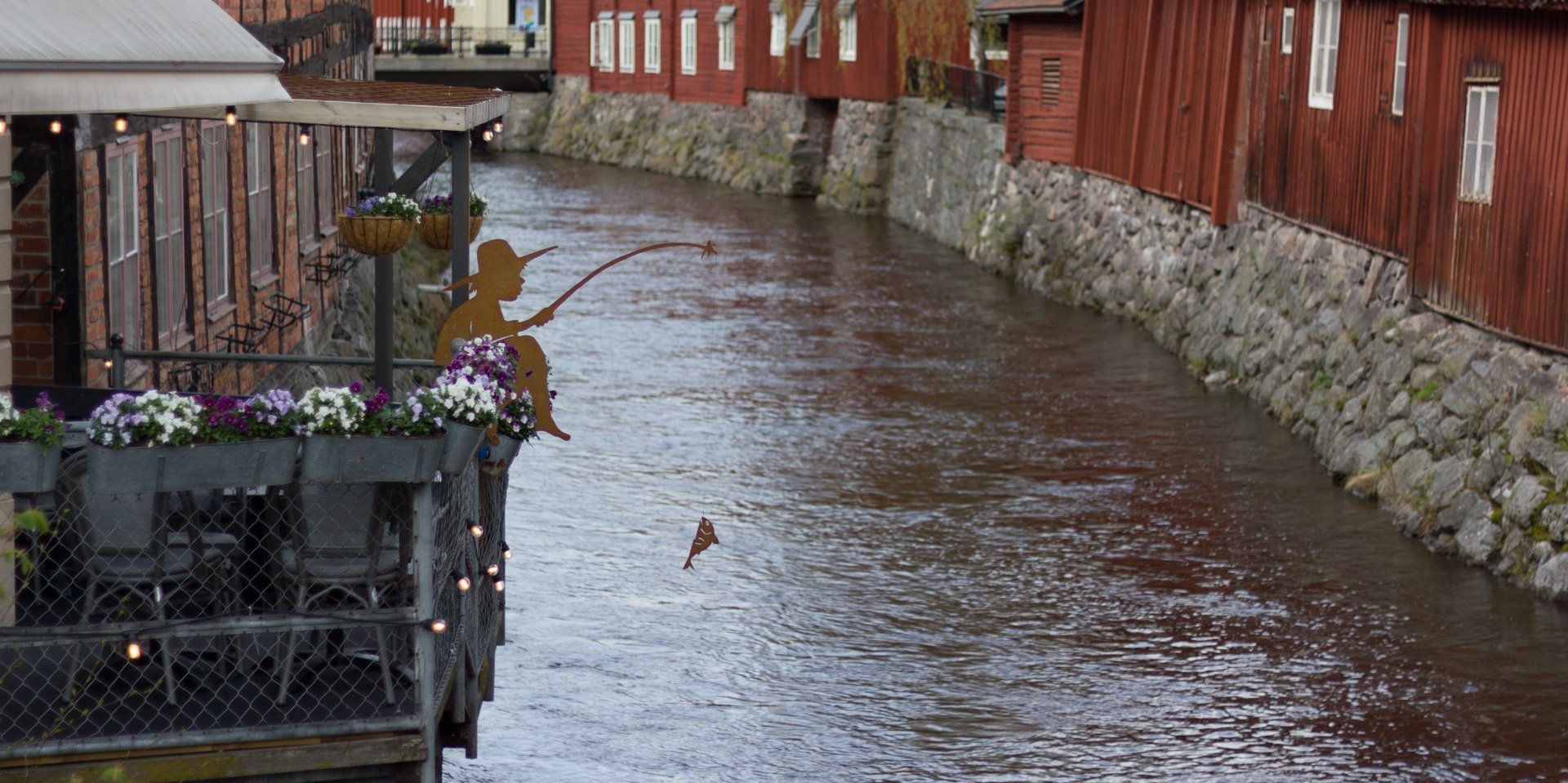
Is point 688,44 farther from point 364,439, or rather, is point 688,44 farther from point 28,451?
point 28,451

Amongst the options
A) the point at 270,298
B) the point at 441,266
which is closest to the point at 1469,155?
the point at 270,298

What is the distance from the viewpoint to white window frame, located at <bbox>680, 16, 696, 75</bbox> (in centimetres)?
4875

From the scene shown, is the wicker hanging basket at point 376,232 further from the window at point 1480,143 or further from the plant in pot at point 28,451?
the window at point 1480,143

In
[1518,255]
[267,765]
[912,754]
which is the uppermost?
[1518,255]

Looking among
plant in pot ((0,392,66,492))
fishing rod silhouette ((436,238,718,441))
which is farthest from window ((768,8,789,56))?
plant in pot ((0,392,66,492))

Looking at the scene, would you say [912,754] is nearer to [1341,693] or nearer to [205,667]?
[1341,693]

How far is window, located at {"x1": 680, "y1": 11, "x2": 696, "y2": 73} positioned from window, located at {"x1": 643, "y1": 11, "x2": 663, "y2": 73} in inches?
57.6

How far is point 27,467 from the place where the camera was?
572cm

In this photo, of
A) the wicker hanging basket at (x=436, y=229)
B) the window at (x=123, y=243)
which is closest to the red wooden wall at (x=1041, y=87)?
the wicker hanging basket at (x=436, y=229)

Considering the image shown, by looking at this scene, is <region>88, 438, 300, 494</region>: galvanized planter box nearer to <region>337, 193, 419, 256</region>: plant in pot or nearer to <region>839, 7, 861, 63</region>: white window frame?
<region>337, 193, 419, 256</region>: plant in pot

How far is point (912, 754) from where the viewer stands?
9336 millimetres

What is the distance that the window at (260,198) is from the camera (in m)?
13.7

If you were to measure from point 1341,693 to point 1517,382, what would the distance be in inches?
144

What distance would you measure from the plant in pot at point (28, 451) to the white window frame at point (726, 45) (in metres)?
40.8
